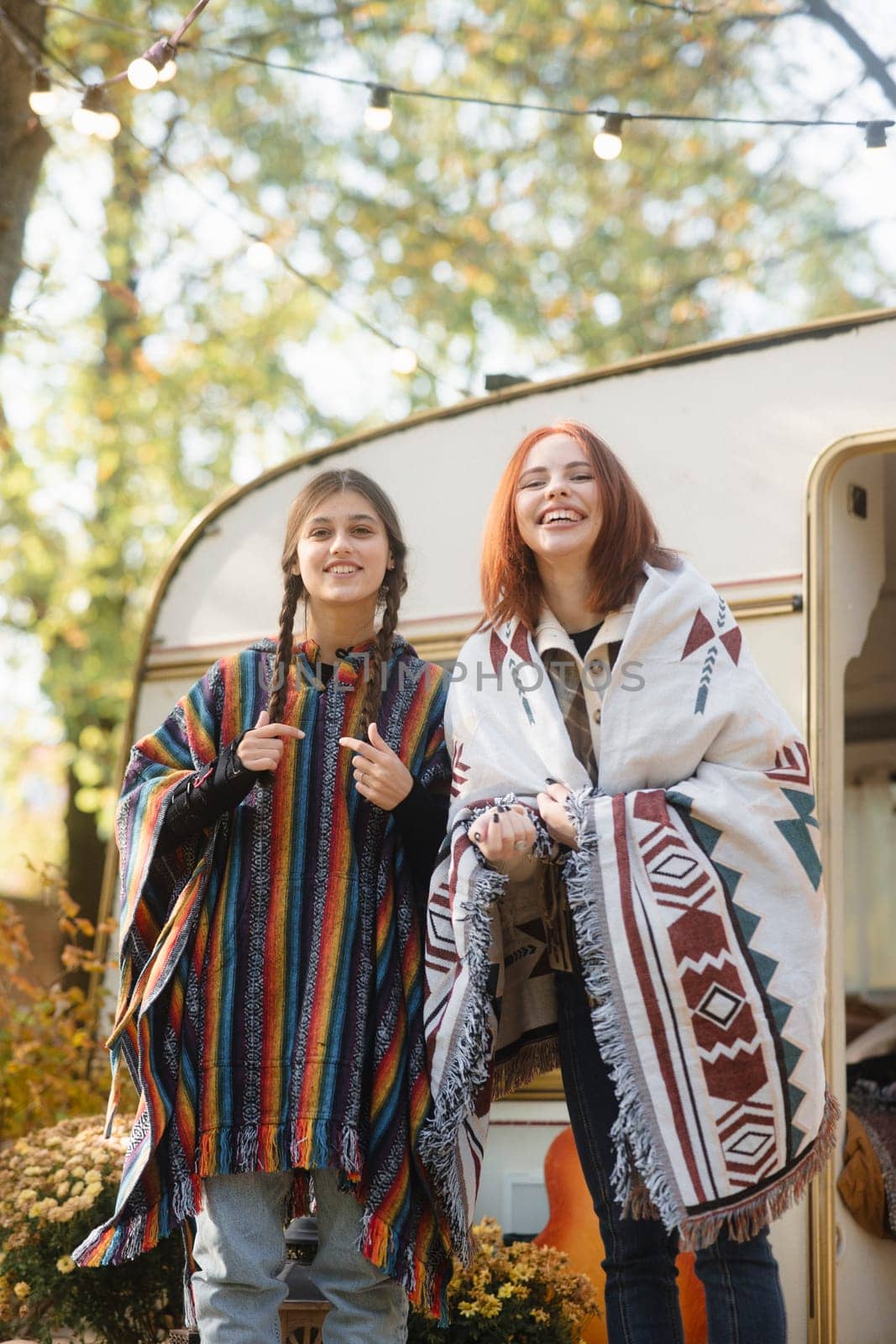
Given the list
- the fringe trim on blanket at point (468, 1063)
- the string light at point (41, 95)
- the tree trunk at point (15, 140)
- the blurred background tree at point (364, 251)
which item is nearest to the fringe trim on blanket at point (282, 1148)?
the fringe trim on blanket at point (468, 1063)

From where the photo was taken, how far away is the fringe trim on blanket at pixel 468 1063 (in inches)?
96.3

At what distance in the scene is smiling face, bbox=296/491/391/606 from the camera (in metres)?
2.76

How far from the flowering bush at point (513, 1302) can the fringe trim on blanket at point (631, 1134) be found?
103 cm

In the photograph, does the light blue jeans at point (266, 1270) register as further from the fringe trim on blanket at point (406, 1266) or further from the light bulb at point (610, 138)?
the light bulb at point (610, 138)

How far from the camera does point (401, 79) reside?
11438mm

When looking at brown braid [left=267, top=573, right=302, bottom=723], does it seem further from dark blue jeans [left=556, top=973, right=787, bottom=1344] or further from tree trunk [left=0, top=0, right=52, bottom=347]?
tree trunk [left=0, top=0, right=52, bottom=347]

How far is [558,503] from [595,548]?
0.11 meters

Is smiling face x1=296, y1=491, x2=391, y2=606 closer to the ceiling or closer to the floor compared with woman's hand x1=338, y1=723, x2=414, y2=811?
closer to the ceiling

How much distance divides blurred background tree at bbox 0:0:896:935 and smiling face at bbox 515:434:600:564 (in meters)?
7.43

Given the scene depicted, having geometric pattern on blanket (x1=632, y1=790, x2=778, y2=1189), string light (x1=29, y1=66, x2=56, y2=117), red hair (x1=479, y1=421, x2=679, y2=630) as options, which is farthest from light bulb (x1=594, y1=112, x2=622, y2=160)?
geometric pattern on blanket (x1=632, y1=790, x2=778, y2=1189)

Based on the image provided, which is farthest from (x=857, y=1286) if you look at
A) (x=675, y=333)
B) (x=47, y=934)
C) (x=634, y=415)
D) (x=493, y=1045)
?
(x=675, y=333)

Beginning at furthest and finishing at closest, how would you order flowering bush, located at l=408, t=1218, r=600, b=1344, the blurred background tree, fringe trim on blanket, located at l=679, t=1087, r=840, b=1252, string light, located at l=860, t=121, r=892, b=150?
the blurred background tree → string light, located at l=860, t=121, r=892, b=150 → flowering bush, located at l=408, t=1218, r=600, b=1344 → fringe trim on blanket, located at l=679, t=1087, r=840, b=1252

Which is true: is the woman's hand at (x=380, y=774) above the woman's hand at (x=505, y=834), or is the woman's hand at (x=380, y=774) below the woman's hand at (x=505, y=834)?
above

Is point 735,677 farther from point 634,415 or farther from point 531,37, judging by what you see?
point 531,37
